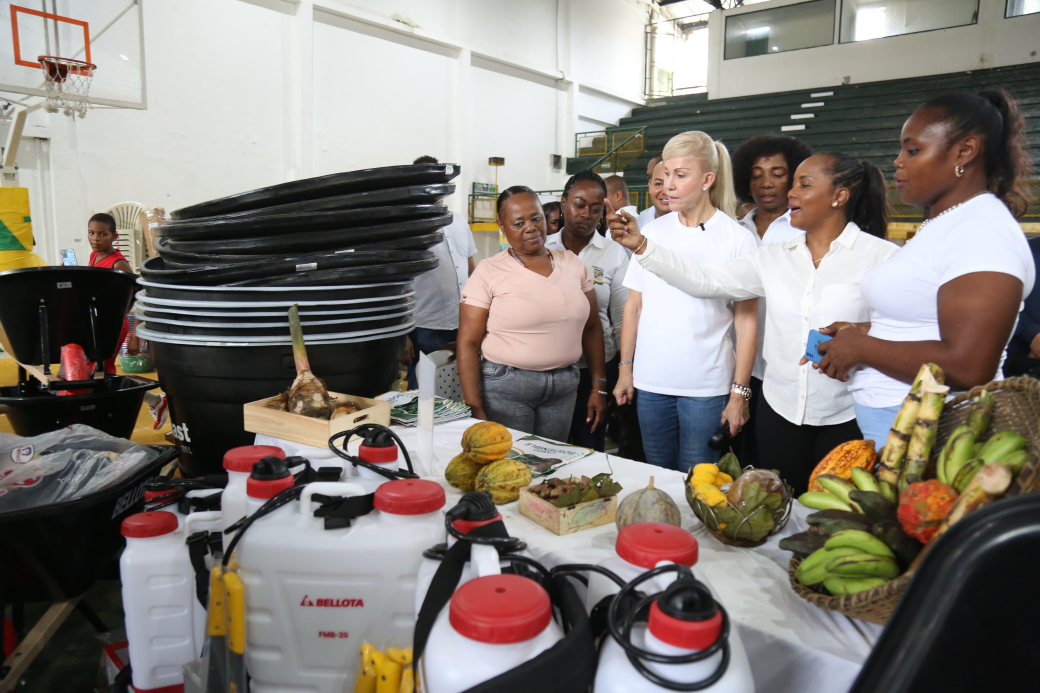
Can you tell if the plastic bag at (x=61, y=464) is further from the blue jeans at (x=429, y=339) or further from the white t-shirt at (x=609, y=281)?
the blue jeans at (x=429, y=339)

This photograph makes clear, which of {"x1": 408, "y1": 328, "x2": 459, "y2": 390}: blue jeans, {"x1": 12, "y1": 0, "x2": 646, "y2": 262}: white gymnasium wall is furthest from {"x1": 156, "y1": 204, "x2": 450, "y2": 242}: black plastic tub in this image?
{"x1": 12, "y1": 0, "x2": 646, "y2": 262}: white gymnasium wall

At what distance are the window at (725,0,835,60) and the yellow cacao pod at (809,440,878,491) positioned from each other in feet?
46.9

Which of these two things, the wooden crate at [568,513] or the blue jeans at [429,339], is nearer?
the wooden crate at [568,513]

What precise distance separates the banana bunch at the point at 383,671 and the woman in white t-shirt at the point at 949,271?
1.18 m

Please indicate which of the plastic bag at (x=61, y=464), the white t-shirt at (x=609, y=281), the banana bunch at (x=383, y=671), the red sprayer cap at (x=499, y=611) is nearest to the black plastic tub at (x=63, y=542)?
the plastic bag at (x=61, y=464)

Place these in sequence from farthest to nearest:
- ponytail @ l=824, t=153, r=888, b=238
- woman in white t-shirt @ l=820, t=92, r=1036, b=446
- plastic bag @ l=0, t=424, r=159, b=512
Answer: ponytail @ l=824, t=153, r=888, b=238 → plastic bag @ l=0, t=424, r=159, b=512 → woman in white t-shirt @ l=820, t=92, r=1036, b=446

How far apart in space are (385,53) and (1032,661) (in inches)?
433

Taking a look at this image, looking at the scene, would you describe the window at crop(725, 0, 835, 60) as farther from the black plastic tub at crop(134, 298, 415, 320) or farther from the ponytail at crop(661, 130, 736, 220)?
the black plastic tub at crop(134, 298, 415, 320)

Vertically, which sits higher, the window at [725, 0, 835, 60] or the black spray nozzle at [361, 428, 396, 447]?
the window at [725, 0, 835, 60]

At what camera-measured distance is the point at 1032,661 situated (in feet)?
1.41

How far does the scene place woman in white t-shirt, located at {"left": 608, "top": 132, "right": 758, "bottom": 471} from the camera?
2.16m

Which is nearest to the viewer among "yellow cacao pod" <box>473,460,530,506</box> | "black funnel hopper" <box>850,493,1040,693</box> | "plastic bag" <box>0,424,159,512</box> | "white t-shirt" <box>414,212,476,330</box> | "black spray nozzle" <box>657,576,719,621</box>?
"black funnel hopper" <box>850,493,1040,693</box>

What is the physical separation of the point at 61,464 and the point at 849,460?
185 cm

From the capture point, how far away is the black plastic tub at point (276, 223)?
1.73m
